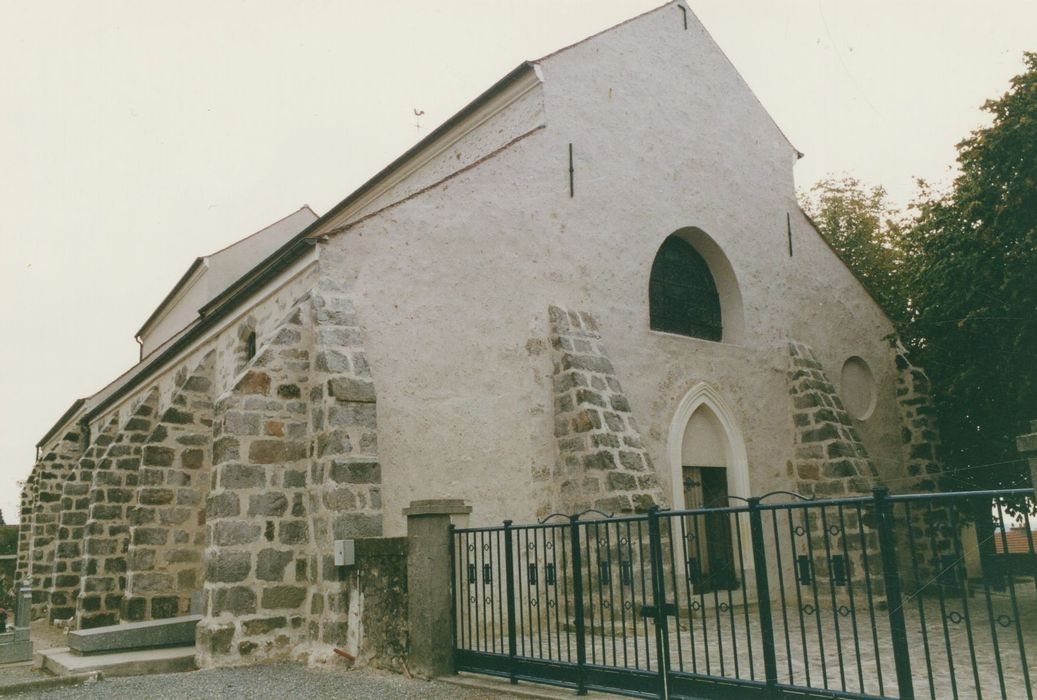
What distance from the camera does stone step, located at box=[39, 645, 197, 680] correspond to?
25.6ft

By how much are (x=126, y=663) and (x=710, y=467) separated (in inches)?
337

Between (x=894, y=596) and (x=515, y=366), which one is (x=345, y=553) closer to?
(x=515, y=366)

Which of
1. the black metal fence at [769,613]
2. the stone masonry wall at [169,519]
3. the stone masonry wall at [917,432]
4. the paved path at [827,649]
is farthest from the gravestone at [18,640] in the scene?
the stone masonry wall at [917,432]

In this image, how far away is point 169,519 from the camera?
10.2m

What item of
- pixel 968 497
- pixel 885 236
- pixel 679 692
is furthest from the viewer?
pixel 885 236

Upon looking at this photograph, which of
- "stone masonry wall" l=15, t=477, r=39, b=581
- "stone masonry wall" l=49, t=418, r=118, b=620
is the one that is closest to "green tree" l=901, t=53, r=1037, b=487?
"stone masonry wall" l=49, t=418, r=118, b=620

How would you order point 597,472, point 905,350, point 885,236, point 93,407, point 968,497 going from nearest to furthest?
point 968,497
point 597,472
point 905,350
point 93,407
point 885,236

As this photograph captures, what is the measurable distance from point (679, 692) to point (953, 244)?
29.7 ft

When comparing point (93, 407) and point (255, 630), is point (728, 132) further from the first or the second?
point (93, 407)

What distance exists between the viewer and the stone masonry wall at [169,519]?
992cm

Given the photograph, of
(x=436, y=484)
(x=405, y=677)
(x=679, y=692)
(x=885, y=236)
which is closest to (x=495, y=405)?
(x=436, y=484)

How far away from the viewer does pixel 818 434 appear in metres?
13.5

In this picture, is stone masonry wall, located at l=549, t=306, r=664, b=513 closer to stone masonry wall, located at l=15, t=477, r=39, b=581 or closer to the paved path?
the paved path

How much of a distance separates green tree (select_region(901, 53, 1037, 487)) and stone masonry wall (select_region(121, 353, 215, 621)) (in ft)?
35.6
